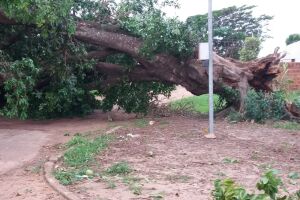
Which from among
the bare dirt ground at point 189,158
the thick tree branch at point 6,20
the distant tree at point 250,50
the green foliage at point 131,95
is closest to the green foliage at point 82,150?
the bare dirt ground at point 189,158

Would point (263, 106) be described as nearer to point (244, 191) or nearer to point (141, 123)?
point (141, 123)

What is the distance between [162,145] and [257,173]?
7.96 feet

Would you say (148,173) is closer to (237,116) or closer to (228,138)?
(228,138)

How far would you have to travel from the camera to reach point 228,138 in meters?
9.49

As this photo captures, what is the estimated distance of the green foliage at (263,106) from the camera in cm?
1215

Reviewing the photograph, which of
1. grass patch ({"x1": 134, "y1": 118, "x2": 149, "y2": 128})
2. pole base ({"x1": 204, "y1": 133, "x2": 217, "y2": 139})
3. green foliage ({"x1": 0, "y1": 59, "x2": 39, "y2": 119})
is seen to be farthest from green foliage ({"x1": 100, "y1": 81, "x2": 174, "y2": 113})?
pole base ({"x1": 204, "y1": 133, "x2": 217, "y2": 139})

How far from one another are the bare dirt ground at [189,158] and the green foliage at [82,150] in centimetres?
21

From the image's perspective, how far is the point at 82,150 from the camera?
820 cm

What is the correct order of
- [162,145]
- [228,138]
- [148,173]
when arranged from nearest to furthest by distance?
[148,173]
[162,145]
[228,138]

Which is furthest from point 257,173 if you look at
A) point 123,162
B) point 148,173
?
point 123,162

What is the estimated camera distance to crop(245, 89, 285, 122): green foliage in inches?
478

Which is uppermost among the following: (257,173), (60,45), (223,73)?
(60,45)

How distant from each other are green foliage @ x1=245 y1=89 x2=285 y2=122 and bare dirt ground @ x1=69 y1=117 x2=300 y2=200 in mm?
737

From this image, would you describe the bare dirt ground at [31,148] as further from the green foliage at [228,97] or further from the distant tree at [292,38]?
the distant tree at [292,38]
